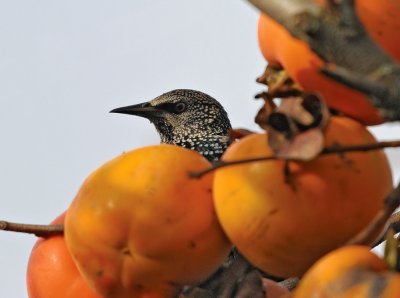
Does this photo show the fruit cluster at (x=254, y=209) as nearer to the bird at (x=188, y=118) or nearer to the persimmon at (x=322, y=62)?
the persimmon at (x=322, y=62)

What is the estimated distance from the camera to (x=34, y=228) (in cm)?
149

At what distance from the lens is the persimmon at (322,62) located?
3.67ft

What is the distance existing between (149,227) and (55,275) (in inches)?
11.3

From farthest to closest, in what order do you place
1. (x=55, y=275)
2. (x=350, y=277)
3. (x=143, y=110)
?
(x=143, y=110) < (x=55, y=275) < (x=350, y=277)

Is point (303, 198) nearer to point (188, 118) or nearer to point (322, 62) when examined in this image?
point (322, 62)

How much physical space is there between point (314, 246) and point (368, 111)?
169 millimetres

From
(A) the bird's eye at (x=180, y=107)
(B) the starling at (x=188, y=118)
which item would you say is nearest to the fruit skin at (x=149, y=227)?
(B) the starling at (x=188, y=118)

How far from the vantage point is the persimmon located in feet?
3.67

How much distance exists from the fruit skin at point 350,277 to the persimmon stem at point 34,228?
20.9 inches

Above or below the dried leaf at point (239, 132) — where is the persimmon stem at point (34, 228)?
below

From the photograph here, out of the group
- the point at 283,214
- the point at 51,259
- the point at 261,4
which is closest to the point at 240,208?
the point at 283,214

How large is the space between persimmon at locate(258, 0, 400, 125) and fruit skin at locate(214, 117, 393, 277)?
0.02m

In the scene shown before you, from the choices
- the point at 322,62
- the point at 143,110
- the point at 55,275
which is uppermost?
the point at 322,62

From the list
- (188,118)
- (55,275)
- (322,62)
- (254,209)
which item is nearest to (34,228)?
(55,275)
